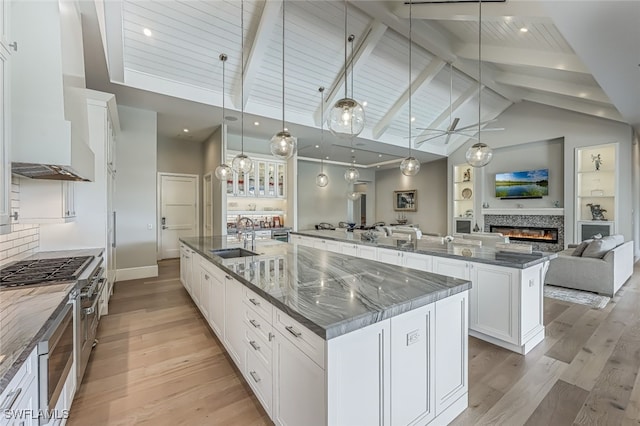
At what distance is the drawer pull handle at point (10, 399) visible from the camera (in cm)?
87

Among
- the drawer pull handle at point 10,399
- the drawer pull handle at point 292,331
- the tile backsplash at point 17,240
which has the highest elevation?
the tile backsplash at point 17,240

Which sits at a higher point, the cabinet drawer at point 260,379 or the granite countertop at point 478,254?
the granite countertop at point 478,254

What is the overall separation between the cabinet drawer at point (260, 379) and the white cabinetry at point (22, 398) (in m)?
1.03

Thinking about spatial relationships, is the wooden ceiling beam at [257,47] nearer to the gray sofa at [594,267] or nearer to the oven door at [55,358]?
the oven door at [55,358]

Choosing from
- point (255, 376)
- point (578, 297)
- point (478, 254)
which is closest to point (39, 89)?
point (255, 376)

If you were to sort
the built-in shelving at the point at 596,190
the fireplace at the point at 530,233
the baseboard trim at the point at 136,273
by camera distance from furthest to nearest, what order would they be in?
the fireplace at the point at 530,233 → the built-in shelving at the point at 596,190 → the baseboard trim at the point at 136,273

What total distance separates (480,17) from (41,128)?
446 centimetres

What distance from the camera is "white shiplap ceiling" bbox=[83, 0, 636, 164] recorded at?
3.73 metres

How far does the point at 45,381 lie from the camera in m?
1.24

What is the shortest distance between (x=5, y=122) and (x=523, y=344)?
4.21m

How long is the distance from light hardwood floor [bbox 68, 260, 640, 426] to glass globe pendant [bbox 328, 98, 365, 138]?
2.26 metres

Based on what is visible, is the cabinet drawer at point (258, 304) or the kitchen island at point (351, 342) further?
the cabinet drawer at point (258, 304)

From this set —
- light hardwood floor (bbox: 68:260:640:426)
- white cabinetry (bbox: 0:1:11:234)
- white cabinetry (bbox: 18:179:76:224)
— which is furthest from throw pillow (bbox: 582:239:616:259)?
white cabinetry (bbox: 18:179:76:224)

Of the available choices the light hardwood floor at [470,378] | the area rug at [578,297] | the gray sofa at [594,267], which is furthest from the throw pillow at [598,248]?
the light hardwood floor at [470,378]
